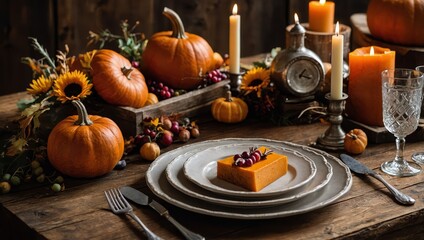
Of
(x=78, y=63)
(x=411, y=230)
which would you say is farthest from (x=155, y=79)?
(x=411, y=230)

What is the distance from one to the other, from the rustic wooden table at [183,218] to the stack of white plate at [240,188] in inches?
1.1

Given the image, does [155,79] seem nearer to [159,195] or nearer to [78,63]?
[78,63]

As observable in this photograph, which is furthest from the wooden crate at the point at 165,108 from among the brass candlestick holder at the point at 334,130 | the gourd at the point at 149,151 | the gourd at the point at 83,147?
the brass candlestick holder at the point at 334,130

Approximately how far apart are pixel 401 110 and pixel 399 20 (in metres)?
0.54

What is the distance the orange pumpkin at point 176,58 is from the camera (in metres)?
2.27

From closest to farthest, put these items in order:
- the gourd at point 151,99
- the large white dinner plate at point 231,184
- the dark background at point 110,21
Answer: the large white dinner plate at point 231,184
the gourd at point 151,99
the dark background at point 110,21

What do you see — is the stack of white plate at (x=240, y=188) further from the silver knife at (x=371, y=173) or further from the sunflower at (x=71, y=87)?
the sunflower at (x=71, y=87)

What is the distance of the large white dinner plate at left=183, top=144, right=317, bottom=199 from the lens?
160 centimetres

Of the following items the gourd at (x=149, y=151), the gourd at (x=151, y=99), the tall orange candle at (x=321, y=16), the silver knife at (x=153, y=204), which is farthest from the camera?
the tall orange candle at (x=321, y=16)

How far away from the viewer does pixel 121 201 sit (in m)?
1.63

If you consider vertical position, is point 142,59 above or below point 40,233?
above

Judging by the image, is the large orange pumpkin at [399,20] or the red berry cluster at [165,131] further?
the large orange pumpkin at [399,20]

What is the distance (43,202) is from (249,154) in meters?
0.47

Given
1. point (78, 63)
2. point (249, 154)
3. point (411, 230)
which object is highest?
point (78, 63)
